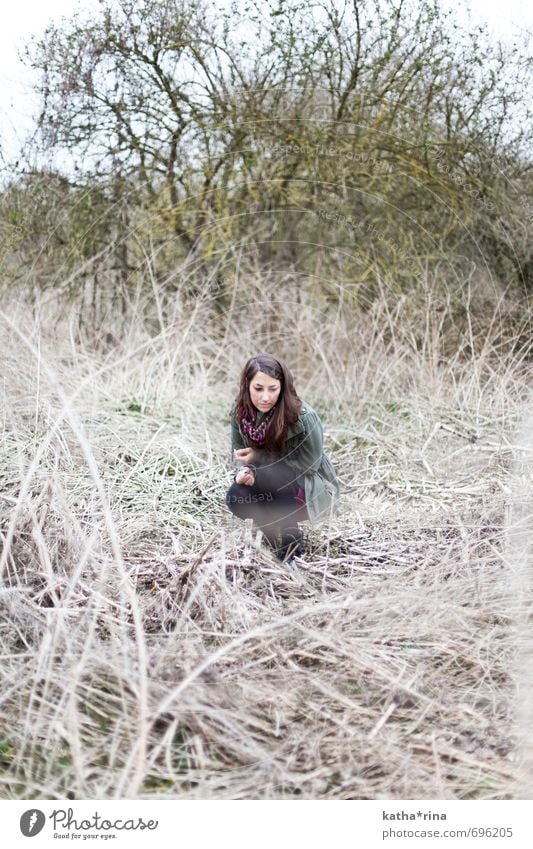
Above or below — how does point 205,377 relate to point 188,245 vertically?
below

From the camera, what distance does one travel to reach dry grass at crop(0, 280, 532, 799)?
61.3 inches

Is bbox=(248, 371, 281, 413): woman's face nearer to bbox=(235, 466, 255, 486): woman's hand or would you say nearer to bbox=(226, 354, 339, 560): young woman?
bbox=(226, 354, 339, 560): young woman

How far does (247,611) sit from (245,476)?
0.53 m

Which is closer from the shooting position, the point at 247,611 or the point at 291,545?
the point at 247,611

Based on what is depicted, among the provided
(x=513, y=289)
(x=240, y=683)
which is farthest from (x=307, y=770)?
(x=513, y=289)

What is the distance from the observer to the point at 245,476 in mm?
2475

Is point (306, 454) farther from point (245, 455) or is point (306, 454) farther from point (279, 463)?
point (245, 455)

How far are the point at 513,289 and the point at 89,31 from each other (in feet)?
9.37

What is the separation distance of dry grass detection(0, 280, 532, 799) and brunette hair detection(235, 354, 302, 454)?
393 mm

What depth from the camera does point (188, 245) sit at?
5.11 m

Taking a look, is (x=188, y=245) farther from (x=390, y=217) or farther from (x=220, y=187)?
(x=390, y=217)
